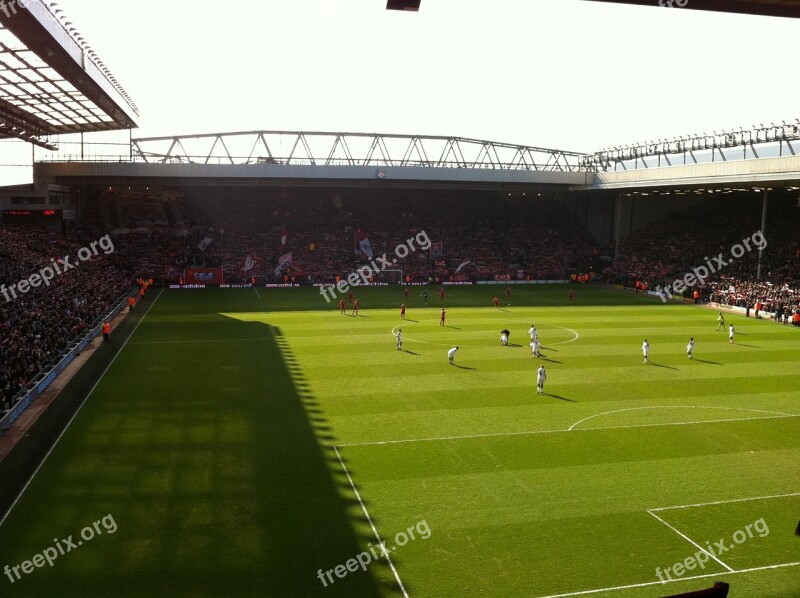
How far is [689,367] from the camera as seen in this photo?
29281 millimetres

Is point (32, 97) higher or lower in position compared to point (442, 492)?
higher

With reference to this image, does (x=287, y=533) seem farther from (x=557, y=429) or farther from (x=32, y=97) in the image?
(x=32, y=97)

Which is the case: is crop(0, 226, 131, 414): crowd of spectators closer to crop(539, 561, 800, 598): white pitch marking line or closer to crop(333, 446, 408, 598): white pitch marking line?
crop(333, 446, 408, 598): white pitch marking line

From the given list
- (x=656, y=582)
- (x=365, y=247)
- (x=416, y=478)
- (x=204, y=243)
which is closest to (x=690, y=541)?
(x=656, y=582)

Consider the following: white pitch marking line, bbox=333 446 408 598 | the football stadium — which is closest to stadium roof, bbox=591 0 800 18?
the football stadium

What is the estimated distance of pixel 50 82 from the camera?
3123 centimetres

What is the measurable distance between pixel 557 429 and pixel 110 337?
24.1 metres

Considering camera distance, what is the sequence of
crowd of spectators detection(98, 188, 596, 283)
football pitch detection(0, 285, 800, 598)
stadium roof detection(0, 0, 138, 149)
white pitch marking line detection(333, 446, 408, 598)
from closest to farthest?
white pitch marking line detection(333, 446, 408, 598)
football pitch detection(0, 285, 800, 598)
stadium roof detection(0, 0, 138, 149)
crowd of spectators detection(98, 188, 596, 283)

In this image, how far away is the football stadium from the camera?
1294 cm

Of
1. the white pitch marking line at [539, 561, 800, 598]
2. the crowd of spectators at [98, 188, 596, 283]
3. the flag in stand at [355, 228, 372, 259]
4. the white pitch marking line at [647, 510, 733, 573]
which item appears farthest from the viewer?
the flag in stand at [355, 228, 372, 259]

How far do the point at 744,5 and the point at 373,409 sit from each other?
1636cm

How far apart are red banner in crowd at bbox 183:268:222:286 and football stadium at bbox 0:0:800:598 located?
183 millimetres

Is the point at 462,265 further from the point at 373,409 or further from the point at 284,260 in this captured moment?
the point at 373,409

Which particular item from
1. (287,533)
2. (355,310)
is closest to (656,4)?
(287,533)
